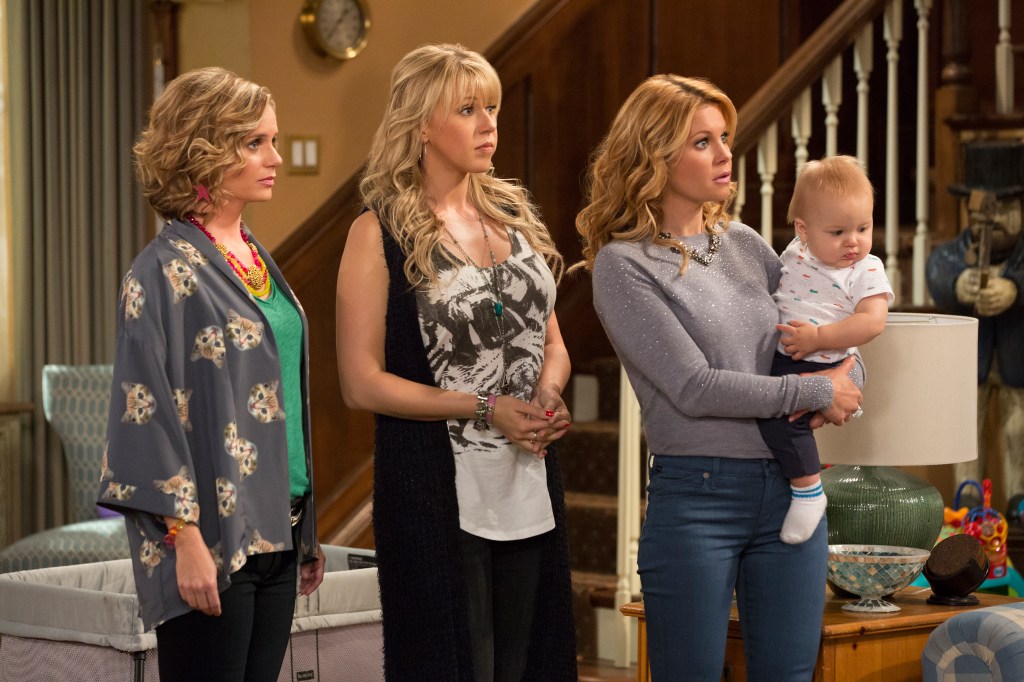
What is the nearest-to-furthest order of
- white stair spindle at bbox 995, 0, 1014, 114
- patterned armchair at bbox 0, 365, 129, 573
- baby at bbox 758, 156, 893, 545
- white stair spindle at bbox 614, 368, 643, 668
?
baby at bbox 758, 156, 893, 545 < white stair spindle at bbox 614, 368, 643, 668 < white stair spindle at bbox 995, 0, 1014, 114 < patterned armchair at bbox 0, 365, 129, 573

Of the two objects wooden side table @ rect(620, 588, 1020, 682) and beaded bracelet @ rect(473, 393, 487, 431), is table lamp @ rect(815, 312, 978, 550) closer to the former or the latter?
wooden side table @ rect(620, 588, 1020, 682)

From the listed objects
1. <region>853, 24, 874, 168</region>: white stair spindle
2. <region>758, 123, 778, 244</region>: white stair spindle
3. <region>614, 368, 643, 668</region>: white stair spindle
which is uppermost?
<region>853, 24, 874, 168</region>: white stair spindle

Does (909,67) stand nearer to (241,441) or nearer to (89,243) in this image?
(89,243)

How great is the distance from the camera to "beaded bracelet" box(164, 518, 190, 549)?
75.4 inches

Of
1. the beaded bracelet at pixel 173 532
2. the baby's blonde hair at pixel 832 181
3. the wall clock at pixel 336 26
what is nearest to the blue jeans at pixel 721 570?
the baby's blonde hair at pixel 832 181

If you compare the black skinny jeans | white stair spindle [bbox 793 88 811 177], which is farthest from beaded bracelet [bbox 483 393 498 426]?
white stair spindle [bbox 793 88 811 177]

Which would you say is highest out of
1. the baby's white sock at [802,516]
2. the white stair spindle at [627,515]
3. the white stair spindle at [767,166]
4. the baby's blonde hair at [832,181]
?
the white stair spindle at [767,166]

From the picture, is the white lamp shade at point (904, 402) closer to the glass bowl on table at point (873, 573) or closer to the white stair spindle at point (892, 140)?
the glass bowl on table at point (873, 573)

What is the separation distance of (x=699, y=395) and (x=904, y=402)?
2.42 ft

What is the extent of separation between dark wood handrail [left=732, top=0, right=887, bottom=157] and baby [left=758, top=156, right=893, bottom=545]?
2.16m

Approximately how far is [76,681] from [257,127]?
1462 millimetres

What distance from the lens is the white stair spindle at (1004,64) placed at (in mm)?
4836

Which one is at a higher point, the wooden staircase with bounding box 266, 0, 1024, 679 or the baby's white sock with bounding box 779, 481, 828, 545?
the wooden staircase with bounding box 266, 0, 1024, 679

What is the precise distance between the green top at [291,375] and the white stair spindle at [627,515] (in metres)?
2.45
